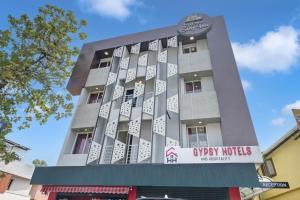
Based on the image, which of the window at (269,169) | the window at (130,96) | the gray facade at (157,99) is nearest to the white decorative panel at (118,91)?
the gray facade at (157,99)

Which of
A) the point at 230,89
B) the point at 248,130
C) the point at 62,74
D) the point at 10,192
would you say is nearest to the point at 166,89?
the point at 230,89

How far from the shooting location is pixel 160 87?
12148mm

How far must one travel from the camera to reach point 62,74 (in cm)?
1262

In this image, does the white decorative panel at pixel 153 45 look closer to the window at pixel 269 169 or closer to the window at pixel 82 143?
the window at pixel 82 143

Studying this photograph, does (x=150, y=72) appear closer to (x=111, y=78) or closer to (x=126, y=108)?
(x=111, y=78)

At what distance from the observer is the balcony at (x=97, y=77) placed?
47.6ft

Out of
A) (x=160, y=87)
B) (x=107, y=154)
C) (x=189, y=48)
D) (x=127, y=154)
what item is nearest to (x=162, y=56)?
(x=189, y=48)

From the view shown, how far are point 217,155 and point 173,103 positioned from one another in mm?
4043

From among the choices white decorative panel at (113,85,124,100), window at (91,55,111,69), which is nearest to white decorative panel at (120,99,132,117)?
white decorative panel at (113,85,124,100)

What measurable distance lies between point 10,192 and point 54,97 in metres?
13.0

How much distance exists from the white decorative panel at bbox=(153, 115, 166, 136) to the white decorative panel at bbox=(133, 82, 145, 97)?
8.78 feet

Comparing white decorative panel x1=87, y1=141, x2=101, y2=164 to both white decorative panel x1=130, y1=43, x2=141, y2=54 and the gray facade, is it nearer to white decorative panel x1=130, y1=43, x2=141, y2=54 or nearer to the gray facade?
the gray facade

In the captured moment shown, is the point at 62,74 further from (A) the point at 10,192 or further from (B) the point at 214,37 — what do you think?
(A) the point at 10,192

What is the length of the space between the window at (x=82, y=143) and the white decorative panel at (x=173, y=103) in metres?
5.69
